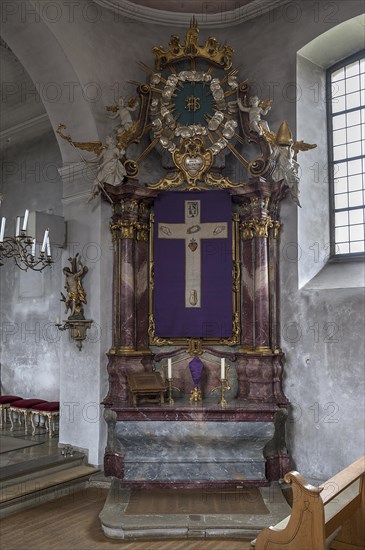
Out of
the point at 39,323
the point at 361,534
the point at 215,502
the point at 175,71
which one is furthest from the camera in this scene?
the point at 39,323

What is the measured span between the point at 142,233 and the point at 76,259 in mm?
966

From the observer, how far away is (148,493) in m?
6.01

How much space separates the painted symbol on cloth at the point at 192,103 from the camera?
7352mm

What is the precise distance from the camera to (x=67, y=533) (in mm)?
5230

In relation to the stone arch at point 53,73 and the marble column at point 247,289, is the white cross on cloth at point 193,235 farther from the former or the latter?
the stone arch at point 53,73

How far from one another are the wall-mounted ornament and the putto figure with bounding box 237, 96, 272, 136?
115 inches

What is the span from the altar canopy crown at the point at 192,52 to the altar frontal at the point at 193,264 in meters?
1.87

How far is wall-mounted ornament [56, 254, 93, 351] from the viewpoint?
23.4ft

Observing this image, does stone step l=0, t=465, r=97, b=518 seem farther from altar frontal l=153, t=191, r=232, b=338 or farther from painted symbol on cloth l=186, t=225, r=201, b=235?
painted symbol on cloth l=186, t=225, r=201, b=235

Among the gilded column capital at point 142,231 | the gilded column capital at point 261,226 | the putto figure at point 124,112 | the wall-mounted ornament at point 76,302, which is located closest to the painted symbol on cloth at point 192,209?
the gilded column capital at point 142,231

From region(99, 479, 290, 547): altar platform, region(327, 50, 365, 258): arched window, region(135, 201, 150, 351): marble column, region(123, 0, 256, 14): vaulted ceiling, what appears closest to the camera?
region(99, 479, 290, 547): altar platform

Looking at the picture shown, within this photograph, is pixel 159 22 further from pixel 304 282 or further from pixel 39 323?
pixel 39 323

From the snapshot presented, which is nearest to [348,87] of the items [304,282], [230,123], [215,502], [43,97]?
[230,123]

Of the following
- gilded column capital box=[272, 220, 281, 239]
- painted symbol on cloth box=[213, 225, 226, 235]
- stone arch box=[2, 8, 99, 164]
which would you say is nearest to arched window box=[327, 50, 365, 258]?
gilded column capital box=[272, 220, 281, 239]
